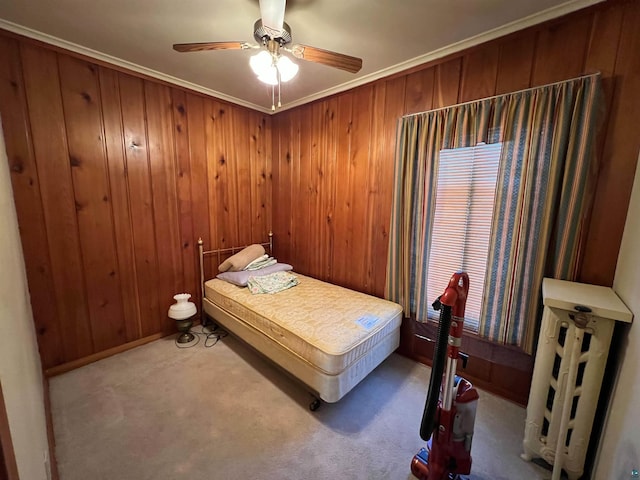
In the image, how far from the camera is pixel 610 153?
1.54 meters

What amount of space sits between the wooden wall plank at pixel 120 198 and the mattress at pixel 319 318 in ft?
2.34

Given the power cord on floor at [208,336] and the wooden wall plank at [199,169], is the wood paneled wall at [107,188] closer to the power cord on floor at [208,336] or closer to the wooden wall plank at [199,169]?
the wooden wall plank at [199,169]

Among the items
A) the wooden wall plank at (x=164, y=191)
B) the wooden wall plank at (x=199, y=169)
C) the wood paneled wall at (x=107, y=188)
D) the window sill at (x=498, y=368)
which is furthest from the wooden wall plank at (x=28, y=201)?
the window sill at (x=498, y=368)

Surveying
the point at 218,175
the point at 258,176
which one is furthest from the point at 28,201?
the point at 258,176

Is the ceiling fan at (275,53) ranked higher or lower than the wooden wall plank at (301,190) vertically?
higher

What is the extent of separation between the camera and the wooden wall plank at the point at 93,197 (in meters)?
2.14

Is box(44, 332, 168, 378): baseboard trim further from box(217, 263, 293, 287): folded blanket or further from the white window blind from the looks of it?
the white window blind

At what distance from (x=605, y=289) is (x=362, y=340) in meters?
1.49

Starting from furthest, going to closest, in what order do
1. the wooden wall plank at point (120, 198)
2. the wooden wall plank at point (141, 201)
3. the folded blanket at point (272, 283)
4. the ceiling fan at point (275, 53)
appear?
1. the folded blanket at point (272, 283)
2. the wooden wall plank at point (141, 201)
3. the wooden wall plank at point (120, 198)
4. the ceiling fan at point (275, 53)

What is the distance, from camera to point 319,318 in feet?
6.99

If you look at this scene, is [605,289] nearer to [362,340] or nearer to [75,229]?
[362,340]

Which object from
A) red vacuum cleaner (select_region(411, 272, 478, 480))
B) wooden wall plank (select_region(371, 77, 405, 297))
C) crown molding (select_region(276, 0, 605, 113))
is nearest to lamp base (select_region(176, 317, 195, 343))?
wooden wall plank (select_region(371, 77, 405, 297))

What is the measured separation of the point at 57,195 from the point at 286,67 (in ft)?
6.91

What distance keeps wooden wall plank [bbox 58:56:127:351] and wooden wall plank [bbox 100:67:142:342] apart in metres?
0.04
